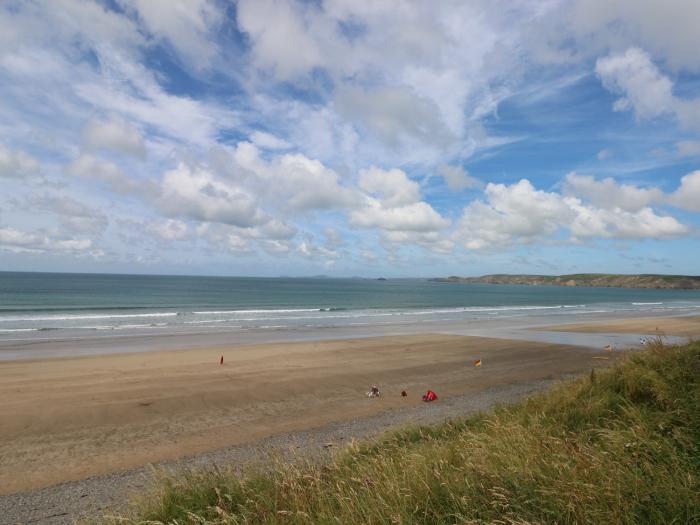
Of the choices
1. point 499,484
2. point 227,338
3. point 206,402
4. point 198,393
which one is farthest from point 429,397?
point 227,338

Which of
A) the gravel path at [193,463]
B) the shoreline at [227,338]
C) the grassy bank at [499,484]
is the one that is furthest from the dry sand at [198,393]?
the grassy bank at [499,484]

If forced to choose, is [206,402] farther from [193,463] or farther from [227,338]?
[227,338]

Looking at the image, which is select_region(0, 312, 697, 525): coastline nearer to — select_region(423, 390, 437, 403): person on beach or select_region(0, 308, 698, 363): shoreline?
select_region(423, 390, 437, 403): person on beach

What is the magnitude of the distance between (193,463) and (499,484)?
18.7ft

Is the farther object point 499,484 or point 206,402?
point 206,402

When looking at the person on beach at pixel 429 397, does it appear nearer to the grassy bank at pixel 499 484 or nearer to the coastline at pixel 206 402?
the coastline at pixel 206 402

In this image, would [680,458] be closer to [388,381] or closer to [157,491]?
[157,491]

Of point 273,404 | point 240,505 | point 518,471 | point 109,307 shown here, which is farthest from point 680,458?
point 109,307

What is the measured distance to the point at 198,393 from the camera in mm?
12102

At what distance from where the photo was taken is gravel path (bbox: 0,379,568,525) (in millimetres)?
5691

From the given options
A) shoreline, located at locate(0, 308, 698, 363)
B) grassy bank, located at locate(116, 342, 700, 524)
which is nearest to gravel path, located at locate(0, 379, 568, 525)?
grassy bank, located at locate(116, 342, 700, 524)

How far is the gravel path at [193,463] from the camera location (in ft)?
18.7

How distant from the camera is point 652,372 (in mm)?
7301

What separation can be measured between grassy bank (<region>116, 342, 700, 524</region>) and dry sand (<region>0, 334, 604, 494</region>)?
13.6ft
